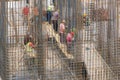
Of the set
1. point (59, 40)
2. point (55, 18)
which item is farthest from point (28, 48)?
point (55, 18)

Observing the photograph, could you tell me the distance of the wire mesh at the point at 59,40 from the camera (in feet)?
16.9

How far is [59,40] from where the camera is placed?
531cm

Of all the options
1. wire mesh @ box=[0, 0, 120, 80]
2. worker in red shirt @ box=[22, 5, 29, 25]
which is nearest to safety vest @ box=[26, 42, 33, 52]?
wire mesh @ box=[0, 0, 120, 80]

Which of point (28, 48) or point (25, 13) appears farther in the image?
point (28, 48)

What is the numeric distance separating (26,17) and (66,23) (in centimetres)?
52

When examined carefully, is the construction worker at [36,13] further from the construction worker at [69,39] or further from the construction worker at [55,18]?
the construction worker at [69,39]

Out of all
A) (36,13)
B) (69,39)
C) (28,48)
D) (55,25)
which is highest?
(36,13)

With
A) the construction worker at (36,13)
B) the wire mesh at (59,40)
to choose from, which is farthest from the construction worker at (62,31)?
the construction worker at (36,13)

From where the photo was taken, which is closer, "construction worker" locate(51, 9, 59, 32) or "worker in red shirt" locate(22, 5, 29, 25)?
"worker in red shirt" locate(22, 5, 29, 25)

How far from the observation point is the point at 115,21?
5.33 metres

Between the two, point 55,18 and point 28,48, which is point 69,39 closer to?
point 55,18

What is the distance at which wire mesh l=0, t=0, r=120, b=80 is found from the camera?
16.9 feet

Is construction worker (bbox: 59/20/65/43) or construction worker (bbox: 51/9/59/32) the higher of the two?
construction worker (bbox: 51/9/59/32)

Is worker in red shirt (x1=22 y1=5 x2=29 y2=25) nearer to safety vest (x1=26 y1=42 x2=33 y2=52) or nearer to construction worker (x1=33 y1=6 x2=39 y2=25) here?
construction worker (x1=33 y1=6 x2=39 y2=25)
